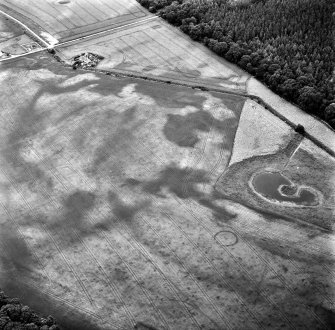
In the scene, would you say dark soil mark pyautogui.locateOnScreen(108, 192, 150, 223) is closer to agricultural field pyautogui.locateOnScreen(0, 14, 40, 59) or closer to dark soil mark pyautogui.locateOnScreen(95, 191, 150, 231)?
dark soil mark pyautogui.locateOnScreen(95, 191, 150, 231)

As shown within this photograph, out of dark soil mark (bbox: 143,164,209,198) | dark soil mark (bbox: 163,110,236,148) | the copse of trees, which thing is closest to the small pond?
dark soil mark (bbox: 143,164,209,198)

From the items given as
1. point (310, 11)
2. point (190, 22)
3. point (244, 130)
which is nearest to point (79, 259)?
point (244, 130)

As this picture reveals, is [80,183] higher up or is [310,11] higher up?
[310,11]

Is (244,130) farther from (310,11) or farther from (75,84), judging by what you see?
(310,11)

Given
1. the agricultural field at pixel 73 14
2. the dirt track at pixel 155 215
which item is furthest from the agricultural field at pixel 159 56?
the dirt track at pixel 155 215

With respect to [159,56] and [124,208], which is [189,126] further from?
[159,56]

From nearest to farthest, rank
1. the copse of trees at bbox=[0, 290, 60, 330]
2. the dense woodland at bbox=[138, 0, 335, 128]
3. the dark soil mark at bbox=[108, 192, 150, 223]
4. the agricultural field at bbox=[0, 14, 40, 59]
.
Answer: the copse of trees at bbox=[0, 290, 60, 330] → the dark soil mark at bbox=[108, 192, 150, 223] → the dense woodland at bbox=[138, 0, 335, 128] → the agricultural field at bbox=[0, 14, 40, 59]
